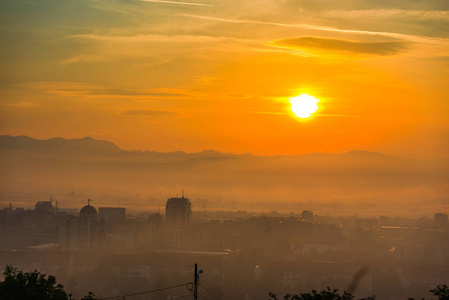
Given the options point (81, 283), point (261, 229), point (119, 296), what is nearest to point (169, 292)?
point (119, 296)

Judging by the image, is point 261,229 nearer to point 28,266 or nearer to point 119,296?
point 28,266

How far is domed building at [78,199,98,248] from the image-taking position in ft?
531

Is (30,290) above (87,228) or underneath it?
underneath

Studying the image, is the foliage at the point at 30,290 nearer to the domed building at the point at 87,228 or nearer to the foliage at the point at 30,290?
the foliage at the point at 30,290

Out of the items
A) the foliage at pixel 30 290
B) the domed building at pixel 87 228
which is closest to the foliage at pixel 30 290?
the foliage at pixel 30 290

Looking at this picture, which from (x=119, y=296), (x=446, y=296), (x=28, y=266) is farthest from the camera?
(x=28, y=266)

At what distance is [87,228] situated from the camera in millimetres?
166750

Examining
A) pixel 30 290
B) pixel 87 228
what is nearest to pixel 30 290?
Result: pixel 30 290

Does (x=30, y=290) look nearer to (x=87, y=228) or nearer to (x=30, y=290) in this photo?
(x=30, y=290)

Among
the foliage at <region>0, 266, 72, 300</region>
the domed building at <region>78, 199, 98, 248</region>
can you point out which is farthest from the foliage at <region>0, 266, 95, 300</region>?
the domed building at <region>78, 199, 98, 248</region>

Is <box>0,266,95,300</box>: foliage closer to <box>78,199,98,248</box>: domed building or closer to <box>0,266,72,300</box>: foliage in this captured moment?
<box>0,266,72,300</box>: foliage

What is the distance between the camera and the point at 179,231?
19238 centimetres

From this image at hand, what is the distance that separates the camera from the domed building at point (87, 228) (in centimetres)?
16200

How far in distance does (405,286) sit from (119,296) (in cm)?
3957
